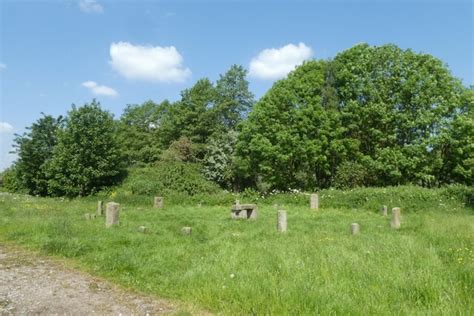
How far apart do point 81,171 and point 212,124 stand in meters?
17.3

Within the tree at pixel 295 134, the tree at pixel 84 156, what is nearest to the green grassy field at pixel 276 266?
the tree at pixel 295 134

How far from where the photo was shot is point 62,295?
6.43 metres

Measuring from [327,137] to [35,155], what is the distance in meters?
28.8

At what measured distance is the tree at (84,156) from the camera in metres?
35.5

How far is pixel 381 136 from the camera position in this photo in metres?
32.5

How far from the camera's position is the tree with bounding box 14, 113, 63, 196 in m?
39.5

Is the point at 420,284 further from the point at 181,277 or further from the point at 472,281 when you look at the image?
the point at 181,277

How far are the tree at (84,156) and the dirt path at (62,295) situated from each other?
94.4ft

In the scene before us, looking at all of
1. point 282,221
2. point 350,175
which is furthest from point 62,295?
point 350,175

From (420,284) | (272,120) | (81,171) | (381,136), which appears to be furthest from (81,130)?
(420,284)

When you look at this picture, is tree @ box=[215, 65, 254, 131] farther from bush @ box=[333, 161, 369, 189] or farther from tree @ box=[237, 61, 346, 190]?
bush @ box=[333, 161, 369, 189]

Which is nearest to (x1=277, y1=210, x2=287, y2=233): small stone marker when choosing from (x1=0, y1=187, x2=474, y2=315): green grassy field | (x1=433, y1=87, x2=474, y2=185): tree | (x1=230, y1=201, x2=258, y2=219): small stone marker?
(x1=0, y1=187, x2=474, y2=315): green grassy field

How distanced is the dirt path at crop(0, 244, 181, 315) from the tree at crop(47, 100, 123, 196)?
28768 mm

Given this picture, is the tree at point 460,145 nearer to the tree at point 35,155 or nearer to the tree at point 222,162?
the tree at point 222,162
